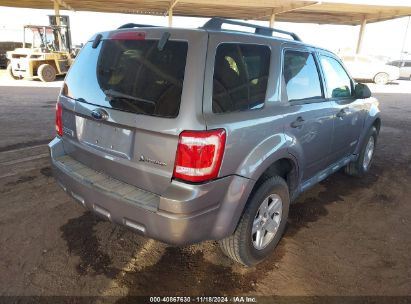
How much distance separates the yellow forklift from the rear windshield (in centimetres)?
1514

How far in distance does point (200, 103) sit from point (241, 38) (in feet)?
2.24

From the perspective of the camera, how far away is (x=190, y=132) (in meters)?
2.11

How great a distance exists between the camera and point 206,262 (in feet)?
9.43

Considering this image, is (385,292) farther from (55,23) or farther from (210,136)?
(55,23)

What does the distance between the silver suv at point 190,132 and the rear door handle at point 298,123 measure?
0.05 ft

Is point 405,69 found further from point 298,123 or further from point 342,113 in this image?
point 298,123

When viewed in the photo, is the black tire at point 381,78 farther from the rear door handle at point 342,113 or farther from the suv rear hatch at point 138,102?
the suv rear hatch at point 138,102

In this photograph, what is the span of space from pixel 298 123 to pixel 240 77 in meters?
0.80

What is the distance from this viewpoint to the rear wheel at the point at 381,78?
20.8 m

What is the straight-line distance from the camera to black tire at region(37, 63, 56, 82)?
15.9m

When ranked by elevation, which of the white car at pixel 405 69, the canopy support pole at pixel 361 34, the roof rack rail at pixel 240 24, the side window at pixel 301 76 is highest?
the canopy support pole at pixel 361 34

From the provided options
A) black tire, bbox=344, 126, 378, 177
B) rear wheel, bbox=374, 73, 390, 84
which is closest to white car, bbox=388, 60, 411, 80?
rear wheel, bbox=374, 73, 390, 84

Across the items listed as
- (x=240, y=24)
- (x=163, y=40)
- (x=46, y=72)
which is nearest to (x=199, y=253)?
(x=163, y=40)

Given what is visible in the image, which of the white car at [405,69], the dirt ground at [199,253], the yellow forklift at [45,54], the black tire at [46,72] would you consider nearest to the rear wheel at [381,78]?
the white car at [405,69]
